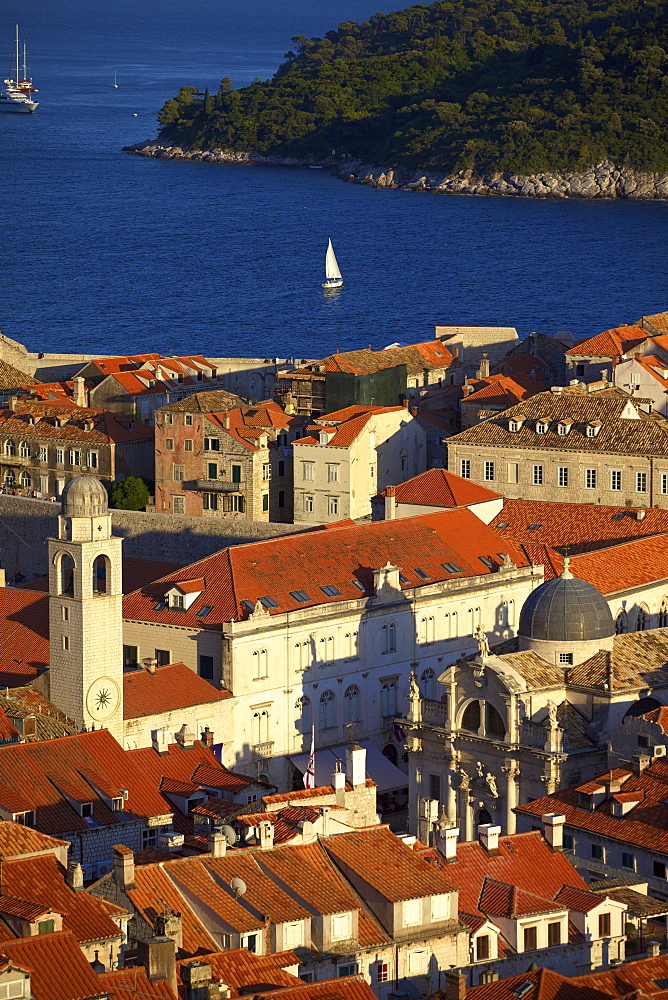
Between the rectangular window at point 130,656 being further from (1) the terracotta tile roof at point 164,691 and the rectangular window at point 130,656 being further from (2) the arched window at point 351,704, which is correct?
(2) the arched window at point 351,704

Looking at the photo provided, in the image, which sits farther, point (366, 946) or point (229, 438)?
point (229, 438)

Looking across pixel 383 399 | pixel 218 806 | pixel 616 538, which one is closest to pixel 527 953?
pixel 218 806

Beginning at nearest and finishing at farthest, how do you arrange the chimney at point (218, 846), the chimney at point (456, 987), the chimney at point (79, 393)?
the chimney at point (456, 987)
the chimney at point (218, 846)
the chimney at point (79, 393)

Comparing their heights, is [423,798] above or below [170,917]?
below

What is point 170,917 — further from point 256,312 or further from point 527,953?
point 256,312

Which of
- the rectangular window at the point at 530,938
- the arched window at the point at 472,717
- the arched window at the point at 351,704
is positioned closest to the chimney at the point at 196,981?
the rectangular window at the point at 530,938

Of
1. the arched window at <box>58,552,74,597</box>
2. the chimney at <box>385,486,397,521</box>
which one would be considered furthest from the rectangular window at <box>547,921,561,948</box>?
the chimney at <box>385,486,397,521</box>

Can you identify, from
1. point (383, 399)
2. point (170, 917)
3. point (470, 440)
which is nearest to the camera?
point (170, 917)
